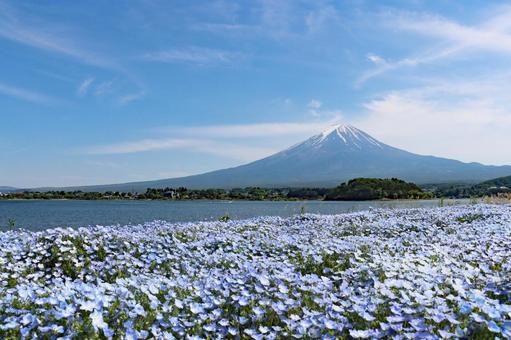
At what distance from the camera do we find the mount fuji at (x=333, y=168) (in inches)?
5827

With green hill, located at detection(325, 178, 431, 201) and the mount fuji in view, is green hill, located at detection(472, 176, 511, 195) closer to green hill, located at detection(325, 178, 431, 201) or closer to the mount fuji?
green hill, located at detection(325, 178, 431, 201)

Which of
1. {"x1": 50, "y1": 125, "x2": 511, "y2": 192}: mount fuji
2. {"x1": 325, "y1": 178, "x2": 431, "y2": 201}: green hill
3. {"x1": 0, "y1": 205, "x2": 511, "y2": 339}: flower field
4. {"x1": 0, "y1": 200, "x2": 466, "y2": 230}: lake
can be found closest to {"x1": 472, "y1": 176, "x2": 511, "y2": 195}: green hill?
{"x1": 325, "y1": 178, "x2": 431, "y2": 201}: green hill

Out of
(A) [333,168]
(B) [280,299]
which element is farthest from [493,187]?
(A) [333,168]

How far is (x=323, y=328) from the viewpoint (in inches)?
138

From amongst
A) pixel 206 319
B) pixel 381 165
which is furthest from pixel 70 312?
pixel 381 165

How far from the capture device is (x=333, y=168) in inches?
6255

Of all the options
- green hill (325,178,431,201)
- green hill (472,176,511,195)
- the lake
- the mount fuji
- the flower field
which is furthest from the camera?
the mount fuji

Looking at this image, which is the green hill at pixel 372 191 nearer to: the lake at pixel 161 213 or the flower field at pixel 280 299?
the lake at pixel 161 213

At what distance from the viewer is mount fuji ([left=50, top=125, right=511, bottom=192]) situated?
486 ft

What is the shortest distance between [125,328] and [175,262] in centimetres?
341

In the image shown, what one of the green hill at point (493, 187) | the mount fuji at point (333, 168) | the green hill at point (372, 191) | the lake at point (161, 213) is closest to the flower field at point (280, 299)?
the lake at point (161, 213)

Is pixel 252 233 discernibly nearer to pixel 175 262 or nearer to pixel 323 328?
pixel 175 262

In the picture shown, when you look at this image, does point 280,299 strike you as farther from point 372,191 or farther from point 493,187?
point 493,187

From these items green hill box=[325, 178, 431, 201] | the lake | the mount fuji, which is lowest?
the lake
